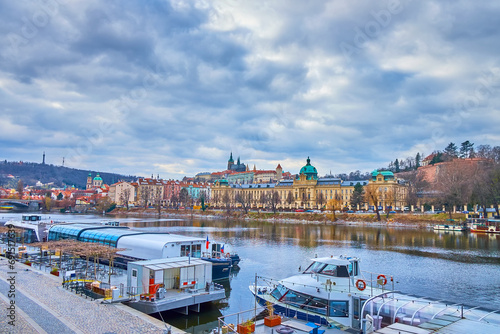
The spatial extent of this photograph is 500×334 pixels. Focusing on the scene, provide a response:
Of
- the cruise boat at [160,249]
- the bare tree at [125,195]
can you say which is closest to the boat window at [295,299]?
the cruise boat at [160,249]

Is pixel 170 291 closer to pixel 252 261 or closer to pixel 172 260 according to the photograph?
pixel 172 260

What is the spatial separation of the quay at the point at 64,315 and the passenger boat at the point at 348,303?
25.1ft

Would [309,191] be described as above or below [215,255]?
above

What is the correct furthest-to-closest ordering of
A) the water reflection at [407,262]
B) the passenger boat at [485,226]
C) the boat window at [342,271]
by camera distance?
the passenger boat at [485,226], the water reflection at [407,262], the boat window at [342,271]

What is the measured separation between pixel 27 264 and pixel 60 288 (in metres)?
10.7

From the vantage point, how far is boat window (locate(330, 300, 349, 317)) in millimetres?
19500

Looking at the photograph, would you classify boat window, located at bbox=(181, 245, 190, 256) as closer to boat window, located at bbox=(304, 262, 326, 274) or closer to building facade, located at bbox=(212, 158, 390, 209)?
boat window, located at bbox=(304, 262, 326, 274)

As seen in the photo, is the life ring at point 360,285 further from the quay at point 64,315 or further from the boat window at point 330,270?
the quay at point 64,315

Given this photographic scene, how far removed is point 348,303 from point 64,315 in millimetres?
14018

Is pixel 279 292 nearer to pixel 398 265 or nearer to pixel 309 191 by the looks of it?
pixel 398 265

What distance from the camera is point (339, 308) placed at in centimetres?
1973

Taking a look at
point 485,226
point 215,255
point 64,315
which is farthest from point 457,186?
point 64,315

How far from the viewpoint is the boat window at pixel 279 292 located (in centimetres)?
2239

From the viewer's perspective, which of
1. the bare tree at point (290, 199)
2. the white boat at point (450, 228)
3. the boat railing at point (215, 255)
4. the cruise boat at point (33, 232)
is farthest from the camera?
the bare tree at point (290, 199)
